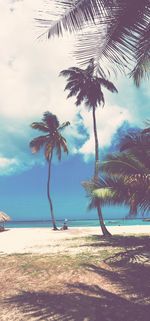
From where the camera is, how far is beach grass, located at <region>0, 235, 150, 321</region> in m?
7.94

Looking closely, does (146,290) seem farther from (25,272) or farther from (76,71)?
(76,71)

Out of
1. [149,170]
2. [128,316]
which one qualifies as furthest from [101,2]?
[128,316]

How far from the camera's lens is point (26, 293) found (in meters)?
9.67

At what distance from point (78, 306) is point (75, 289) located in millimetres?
1508

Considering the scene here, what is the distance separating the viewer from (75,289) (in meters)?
9.89

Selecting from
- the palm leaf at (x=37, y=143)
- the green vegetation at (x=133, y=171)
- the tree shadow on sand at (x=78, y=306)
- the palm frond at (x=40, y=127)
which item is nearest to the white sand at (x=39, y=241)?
the tree shadow on sand at (x=78, y=306)

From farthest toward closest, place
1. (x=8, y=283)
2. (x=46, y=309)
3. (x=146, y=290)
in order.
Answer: (x=8, y=283), (x=146, y=290), (x=46, y=309)

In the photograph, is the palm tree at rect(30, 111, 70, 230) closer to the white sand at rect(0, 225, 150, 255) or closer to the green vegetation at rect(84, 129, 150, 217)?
the white sand at rect(0, 225, 150, 255)

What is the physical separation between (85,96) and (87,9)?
2471 centimetres

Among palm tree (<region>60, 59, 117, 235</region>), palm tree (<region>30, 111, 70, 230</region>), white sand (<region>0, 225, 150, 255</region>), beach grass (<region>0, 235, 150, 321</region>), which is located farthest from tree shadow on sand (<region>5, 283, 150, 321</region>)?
palm tree (<region>30, 111, 70, 230</region>)

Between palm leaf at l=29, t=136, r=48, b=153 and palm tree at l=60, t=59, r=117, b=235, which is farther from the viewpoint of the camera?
palm leaf at l=29, t=136, r=48, b=153

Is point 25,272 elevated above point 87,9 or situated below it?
below

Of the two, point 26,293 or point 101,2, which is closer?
point 101,2

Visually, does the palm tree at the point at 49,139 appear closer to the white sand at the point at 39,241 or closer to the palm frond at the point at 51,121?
the palm frond at the point at 51,121
